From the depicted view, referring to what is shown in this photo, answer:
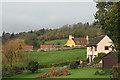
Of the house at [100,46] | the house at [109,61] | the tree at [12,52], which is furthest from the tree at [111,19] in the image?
the house at [100,46]

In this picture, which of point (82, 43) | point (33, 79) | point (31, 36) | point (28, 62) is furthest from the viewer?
point (31, 36)

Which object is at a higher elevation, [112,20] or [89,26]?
[89,26]

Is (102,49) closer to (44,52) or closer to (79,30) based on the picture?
(44,52)

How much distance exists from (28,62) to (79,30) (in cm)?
4499

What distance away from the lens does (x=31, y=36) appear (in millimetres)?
71875

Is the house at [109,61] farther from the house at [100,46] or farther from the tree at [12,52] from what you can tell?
the tree at [12,52]

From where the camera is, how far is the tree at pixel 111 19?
38.8 feet

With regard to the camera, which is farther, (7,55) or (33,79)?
(7,55)

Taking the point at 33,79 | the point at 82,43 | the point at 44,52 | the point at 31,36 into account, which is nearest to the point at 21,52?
the point at 33,79

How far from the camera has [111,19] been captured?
39.4 feet

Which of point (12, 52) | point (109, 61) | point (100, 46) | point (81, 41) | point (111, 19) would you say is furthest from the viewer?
point (81, 41)

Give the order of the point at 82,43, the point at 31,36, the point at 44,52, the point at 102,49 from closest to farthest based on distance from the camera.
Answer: the point at 102,49 → the point at 44,52 → the point at 82,43 → the point at 31,36

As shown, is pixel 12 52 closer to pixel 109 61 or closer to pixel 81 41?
pixel 109 61

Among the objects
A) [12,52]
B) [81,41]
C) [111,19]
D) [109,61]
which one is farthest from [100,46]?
[81,41]
